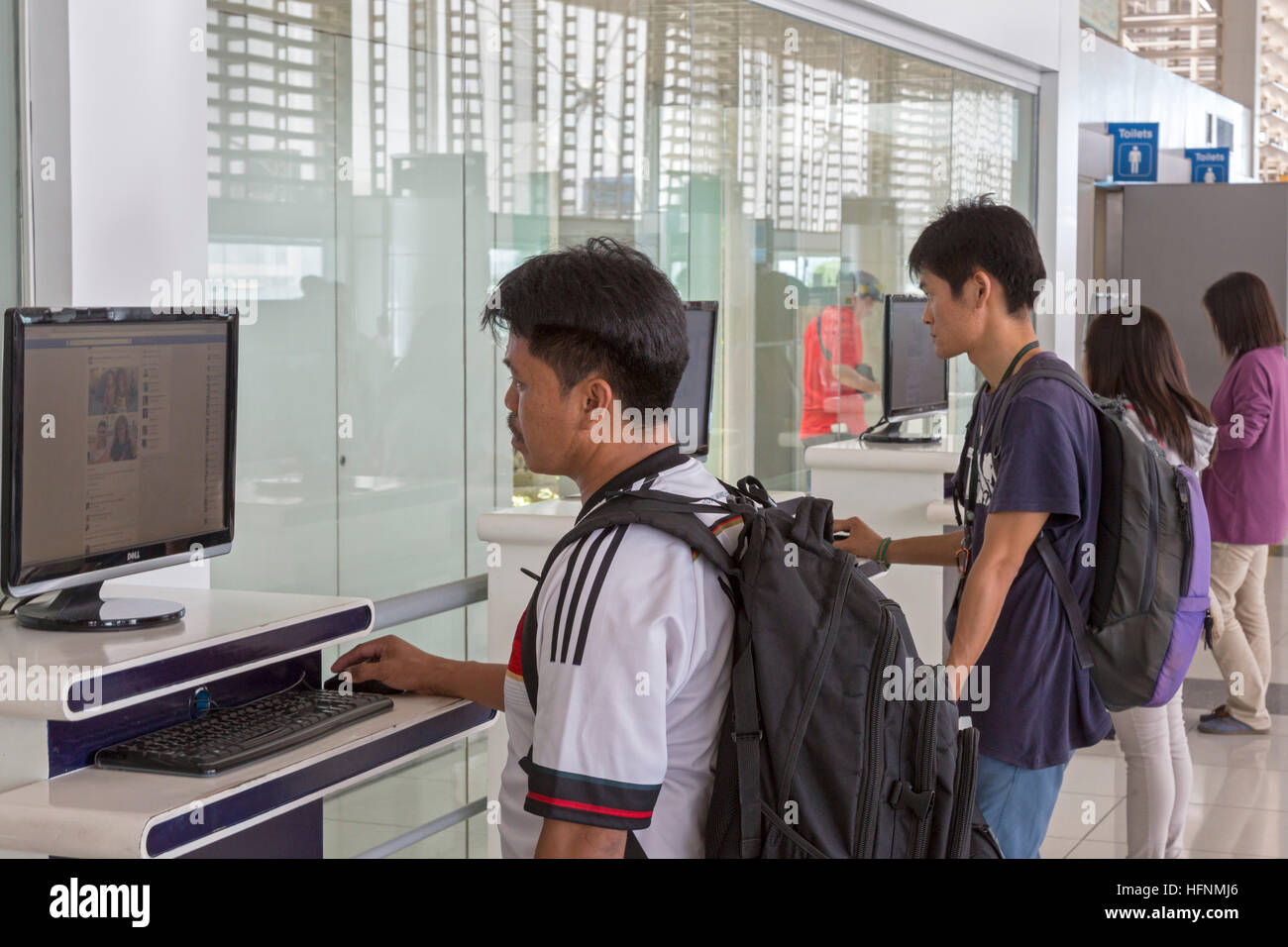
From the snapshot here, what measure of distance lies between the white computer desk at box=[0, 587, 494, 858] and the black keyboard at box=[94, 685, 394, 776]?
2 centimetres

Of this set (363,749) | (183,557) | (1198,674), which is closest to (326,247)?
(183,557)

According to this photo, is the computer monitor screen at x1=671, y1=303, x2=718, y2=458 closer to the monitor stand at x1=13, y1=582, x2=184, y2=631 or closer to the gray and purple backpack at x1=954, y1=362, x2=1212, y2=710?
the gray and purple backpack at x1=954, y1=362, x2=1212, y2=710

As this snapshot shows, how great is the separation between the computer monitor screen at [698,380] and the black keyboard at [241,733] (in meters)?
1.84

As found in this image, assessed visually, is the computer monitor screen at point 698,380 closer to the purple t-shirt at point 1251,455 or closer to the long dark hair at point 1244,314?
the purple t-shirt at point 1251,455

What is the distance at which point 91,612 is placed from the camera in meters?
2.10

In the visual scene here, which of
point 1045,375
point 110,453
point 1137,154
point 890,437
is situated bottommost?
point 890,437

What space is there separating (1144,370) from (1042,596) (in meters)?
1.85

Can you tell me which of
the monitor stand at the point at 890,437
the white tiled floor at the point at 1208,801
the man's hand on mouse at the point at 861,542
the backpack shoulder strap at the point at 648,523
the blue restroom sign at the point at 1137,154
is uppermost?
the blue restroom sign at the point at 1137,154

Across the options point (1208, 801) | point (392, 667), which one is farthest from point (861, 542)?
point (1208, 801)

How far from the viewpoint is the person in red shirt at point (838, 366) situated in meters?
6.43

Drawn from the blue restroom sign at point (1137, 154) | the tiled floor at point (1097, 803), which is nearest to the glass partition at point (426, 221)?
the tiled floor at point (1097, 803)

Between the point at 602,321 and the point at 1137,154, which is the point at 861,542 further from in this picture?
the point at 1137,154

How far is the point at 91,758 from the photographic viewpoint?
75.0 inches
